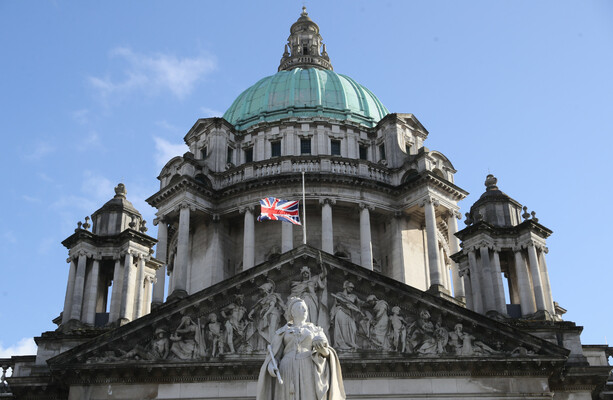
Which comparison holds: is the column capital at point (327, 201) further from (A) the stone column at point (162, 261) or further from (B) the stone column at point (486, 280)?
(B) the stone column at point (486, 280)

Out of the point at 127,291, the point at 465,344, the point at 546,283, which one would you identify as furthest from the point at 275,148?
the point at 465,344

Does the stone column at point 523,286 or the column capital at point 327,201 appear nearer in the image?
the stone column at point 523,286

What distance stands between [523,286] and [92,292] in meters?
18.8

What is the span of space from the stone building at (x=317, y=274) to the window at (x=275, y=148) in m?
0.32

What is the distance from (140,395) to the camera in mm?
30203

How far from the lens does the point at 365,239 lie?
45906 millimetres

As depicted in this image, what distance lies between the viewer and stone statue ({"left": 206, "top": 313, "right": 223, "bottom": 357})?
3092 centimetres

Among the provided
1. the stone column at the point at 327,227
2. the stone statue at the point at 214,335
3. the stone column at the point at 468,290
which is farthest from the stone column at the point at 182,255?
the stone column at the point at 468,290

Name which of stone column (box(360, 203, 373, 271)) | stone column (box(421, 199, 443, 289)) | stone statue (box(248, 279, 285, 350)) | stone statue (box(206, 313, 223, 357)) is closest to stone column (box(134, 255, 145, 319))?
stone statue (box(206, 313, 223, 357))

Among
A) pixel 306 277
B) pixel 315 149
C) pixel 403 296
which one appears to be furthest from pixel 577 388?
pixel 315 149

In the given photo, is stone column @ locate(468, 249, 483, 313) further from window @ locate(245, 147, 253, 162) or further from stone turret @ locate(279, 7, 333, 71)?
stone turret @ locate(279, 7, 333, 71)

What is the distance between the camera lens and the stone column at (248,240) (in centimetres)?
4519

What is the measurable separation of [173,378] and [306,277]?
6.19m

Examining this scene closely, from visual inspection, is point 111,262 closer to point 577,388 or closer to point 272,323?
point 272,323
